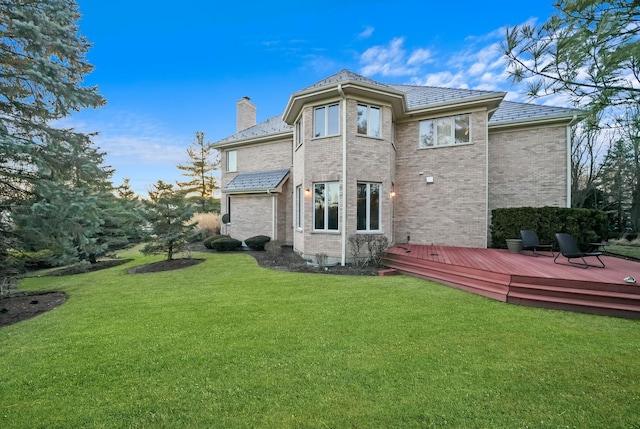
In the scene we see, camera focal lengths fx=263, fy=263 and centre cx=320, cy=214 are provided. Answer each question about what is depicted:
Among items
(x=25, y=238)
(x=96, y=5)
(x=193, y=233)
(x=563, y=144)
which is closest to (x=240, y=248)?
(x=193, y=233)

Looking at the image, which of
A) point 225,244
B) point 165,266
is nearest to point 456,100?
point 225,244

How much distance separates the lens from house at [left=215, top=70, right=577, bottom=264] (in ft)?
34.2

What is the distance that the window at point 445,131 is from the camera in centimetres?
1173

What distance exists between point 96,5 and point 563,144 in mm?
19726

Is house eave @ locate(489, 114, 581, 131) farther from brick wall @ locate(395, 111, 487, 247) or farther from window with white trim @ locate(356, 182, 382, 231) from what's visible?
window with white trim @ locate(356, 182, 382, 231)

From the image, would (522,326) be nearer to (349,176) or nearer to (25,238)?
(349,176)

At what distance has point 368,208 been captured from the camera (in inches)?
420

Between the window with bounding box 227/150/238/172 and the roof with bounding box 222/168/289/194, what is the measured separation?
1139mm

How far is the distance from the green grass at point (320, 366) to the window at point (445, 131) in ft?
26.5

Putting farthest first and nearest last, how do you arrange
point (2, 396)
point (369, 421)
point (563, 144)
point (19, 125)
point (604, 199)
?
point (604, 199)
point (563, 144)
point (19, 125)
point (2, 396)
point (369, 421)

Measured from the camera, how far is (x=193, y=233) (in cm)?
1238

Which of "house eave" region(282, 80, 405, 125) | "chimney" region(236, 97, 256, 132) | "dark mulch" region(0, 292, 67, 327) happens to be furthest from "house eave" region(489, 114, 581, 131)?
"dark mulch" region(0, 292, 67, 327)

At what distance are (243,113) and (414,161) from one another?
537 inches

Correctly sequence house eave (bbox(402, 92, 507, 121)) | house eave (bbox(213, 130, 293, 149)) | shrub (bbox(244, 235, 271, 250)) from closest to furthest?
1. house eave (bbox(402, 92, 507, 121))
2. shrub (bbox(244, 235, 271, 250))
3. house eave (bbox(213, 130, 293, 149))
